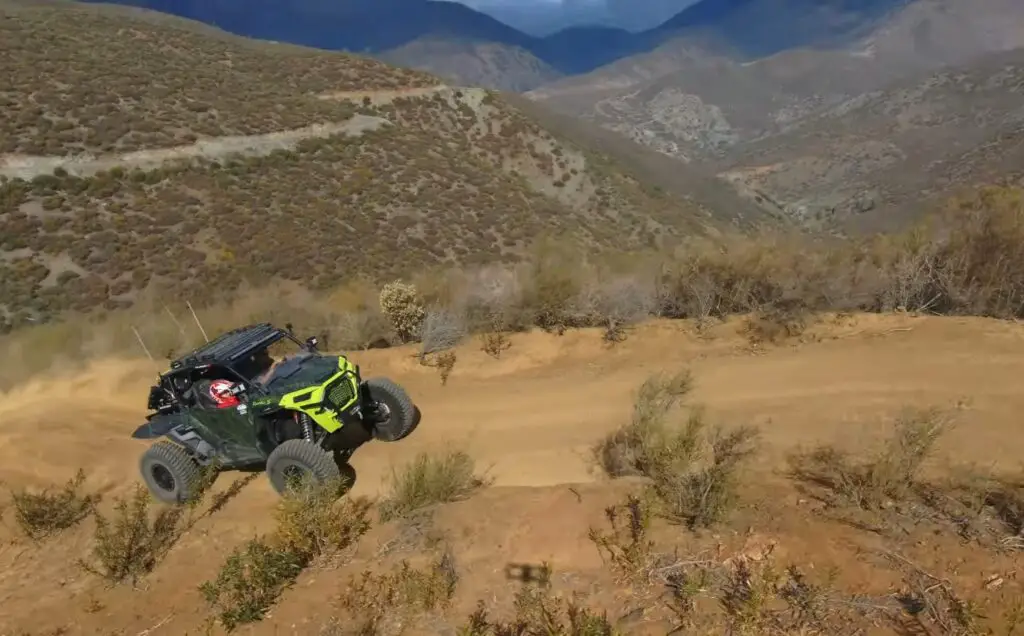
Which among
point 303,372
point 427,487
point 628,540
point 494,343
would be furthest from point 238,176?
point 628,540

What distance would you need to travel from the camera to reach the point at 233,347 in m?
6.91

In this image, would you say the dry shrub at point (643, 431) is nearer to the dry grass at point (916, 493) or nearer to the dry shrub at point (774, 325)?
the dry grass at point (916, 493)

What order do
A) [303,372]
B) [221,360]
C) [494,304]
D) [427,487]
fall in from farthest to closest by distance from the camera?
1. [494,304]
2. [303,372]
3. [221,360]
4. [427,487]

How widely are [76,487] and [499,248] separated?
27.2m

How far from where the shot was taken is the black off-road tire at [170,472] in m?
6.68

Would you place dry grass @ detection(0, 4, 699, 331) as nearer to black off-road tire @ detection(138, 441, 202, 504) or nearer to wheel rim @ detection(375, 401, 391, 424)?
black off-road tire @ detection(138, 441, 202, 504)

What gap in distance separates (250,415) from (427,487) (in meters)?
2.06

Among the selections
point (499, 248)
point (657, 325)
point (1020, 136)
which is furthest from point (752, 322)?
point (1020, 136)

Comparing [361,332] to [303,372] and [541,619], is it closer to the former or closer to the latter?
[303,372]

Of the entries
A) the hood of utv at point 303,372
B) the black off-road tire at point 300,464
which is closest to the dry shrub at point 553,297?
the hood of utv at point 303,372

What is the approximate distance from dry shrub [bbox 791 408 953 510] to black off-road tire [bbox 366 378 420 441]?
4.31m

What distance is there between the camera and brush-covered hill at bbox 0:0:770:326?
24.6 metres

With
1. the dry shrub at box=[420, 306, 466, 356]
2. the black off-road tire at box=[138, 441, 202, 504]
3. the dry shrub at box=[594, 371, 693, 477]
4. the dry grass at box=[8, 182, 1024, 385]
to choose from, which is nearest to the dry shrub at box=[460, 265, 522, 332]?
the dry grass at box=[8, 182, 1024, 385]

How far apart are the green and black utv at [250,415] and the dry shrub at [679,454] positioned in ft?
9.11
